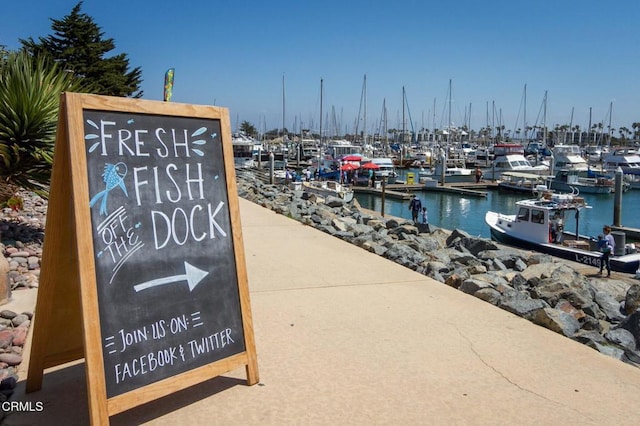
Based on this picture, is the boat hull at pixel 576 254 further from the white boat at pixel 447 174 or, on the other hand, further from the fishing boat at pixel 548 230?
the white boat at pixel 447 174

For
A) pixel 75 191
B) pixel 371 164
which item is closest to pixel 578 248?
pixel 75 191

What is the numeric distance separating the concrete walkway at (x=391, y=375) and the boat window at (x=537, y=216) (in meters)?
14.2

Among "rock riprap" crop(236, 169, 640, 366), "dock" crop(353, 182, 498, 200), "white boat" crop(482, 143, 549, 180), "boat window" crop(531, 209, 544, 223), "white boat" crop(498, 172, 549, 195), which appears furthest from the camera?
"white boat" crop(482, 143, 549, 180)

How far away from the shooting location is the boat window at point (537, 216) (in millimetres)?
19797

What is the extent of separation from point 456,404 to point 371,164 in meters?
44.8

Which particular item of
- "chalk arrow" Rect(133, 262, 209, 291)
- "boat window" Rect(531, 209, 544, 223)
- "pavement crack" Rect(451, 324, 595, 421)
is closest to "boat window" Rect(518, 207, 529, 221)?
"boat window" Rect(531, 209, 544, 223)

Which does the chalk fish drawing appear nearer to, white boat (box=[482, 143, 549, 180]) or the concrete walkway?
the concrete walkway

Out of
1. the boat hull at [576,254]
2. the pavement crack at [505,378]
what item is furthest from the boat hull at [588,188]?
the pavement crack at [505,378]

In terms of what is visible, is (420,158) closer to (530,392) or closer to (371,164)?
(371,164)

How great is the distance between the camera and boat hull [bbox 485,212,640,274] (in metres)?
16.5

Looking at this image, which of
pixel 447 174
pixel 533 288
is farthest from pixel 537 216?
pixel 447 174

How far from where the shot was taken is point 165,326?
369cm

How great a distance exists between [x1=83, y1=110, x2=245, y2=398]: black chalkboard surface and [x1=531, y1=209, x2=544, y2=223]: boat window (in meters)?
17.9

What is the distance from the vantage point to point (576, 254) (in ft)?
58.5
